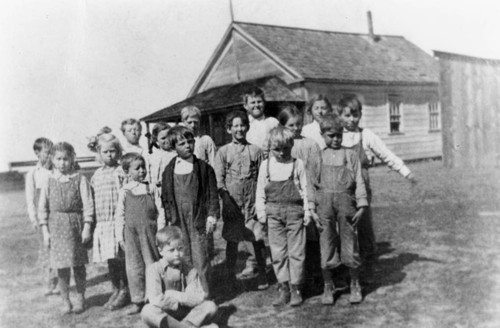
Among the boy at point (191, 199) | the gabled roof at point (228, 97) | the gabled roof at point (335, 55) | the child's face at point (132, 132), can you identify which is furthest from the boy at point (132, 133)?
the gabled roof at point (335, 55)

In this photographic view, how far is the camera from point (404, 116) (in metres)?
21.8

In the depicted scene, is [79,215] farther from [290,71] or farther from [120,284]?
[290,71]

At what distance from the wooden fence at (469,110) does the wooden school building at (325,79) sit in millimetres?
5385

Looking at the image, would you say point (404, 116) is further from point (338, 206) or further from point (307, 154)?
point (338, 206)

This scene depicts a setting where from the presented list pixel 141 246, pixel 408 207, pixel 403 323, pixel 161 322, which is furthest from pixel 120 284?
pixel 408 207

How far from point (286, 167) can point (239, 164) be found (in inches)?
24.9

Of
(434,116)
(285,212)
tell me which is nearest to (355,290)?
(285,212)

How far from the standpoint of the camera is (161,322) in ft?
12.3

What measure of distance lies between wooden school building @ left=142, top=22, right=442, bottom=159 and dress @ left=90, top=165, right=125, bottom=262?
1255 centimetres

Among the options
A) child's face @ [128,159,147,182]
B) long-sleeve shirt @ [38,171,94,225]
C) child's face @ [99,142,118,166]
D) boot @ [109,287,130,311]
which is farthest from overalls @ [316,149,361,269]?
long-sleeve shirt @ [38,171,94,225]

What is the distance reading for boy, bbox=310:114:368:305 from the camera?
4430mm

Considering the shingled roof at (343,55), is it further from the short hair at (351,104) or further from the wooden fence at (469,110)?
the short hair at (351,104)

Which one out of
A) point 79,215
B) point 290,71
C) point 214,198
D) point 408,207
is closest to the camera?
point 214,198

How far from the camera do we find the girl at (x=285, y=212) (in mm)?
4449
